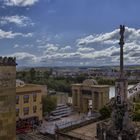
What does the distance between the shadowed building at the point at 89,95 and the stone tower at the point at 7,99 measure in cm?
3804

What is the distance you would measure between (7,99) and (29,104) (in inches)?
1154

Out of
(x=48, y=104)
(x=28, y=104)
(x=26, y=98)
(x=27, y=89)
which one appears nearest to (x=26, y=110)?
(x=28, y=104)

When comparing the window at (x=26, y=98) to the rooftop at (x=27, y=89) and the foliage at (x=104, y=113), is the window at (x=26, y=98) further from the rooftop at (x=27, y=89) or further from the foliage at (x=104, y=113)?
the foliage at (x=104, y=113)

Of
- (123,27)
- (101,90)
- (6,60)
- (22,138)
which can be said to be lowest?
(22,138)

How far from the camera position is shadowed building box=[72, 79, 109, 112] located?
188 ft

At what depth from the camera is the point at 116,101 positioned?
651 inches

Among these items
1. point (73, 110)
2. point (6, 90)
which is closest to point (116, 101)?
point (6, 90)

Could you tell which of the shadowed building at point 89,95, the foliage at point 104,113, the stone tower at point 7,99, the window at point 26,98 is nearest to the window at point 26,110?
the window at point 26,98

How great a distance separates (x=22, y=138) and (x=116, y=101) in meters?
26.2

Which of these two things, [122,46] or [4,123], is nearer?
[122,46]

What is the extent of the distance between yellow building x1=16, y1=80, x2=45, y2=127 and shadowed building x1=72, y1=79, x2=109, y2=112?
42.1 ft

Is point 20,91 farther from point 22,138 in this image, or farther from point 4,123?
point 4,123

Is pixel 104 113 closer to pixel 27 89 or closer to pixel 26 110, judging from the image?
pixel 26 110

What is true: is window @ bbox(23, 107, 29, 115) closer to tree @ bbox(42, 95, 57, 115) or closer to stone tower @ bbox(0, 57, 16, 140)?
tree @ bbox(42, 95, 57, 115)
